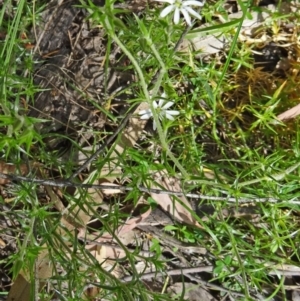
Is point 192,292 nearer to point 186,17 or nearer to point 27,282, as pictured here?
point 27,282

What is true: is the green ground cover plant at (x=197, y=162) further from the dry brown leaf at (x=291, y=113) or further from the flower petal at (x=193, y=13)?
the flower petal at (x=193, y=13)

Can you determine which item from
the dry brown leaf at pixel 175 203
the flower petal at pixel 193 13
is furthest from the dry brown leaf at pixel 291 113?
the flower petal at pixel 193 13

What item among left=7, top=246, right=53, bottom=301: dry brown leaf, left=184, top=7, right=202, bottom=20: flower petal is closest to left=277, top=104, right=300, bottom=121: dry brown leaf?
left=184, top=7, right=202, bottom=20: flower petal

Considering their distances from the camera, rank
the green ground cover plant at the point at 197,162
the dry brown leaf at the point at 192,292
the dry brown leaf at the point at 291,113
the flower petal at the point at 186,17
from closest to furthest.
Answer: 1. the flower petal at the point at 186,17
2. the green ground cover plant at the point at 197,162
3. the dry brown leaf at the point at 291,113
4. the dry brown leaf at the point at 192,292

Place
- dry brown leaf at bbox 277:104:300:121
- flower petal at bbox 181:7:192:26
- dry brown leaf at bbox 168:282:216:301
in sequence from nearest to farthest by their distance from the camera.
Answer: flower petal at bbox 181:7:192:26, dry brown leaf at bbox 277:104:300:121, dry brown leaf at bbox 168:282:216:301

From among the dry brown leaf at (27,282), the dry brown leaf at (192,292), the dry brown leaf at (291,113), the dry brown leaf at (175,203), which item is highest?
the dry brown leaf at (291,113)

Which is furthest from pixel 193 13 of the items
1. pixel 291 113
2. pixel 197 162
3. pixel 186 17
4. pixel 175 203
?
pixel 175 203

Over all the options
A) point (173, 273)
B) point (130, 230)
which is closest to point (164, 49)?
point (130, 230)

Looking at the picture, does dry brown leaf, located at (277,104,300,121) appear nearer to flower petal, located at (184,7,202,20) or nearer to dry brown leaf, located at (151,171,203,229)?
dry brown leaf, located at (151,171,203,229)

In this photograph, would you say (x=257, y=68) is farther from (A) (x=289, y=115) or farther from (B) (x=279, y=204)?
(B) (x=279, y=204)

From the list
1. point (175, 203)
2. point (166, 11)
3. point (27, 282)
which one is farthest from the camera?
point (175, 203)

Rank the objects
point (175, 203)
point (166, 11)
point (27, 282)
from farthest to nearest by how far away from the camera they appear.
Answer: point (175, 203) < point (27, 282) < point (166, 11)
